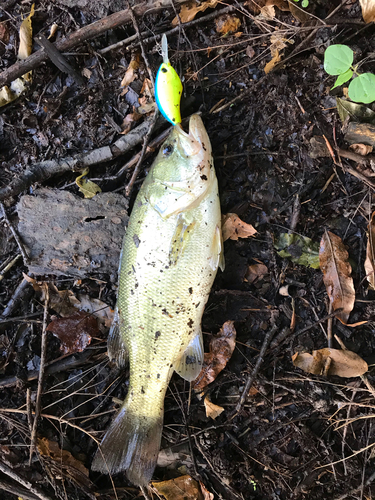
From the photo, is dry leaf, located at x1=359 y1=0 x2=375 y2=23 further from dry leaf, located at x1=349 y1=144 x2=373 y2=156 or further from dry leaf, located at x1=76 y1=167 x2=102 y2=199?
dry leaf, located at x1=76 y1=167 x2=102 y2=199

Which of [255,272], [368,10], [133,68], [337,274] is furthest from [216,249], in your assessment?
[368,10]

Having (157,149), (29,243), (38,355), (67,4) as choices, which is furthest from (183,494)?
(67,4)

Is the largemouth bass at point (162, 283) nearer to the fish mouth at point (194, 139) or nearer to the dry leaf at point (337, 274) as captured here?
the fish mouth at point (194, 139)

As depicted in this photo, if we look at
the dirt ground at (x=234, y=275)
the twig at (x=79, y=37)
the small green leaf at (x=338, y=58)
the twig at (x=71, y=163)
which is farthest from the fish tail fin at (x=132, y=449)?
the twig at (x=79, y=37)

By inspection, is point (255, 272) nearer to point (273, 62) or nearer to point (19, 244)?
point (273, 62)

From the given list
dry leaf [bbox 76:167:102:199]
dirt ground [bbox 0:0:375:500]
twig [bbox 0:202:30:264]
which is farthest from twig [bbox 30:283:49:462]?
dry leaf [bbox 76:167:102:199]

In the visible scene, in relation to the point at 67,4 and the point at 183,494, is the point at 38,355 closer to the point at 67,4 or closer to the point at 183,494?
the point at 183,494
